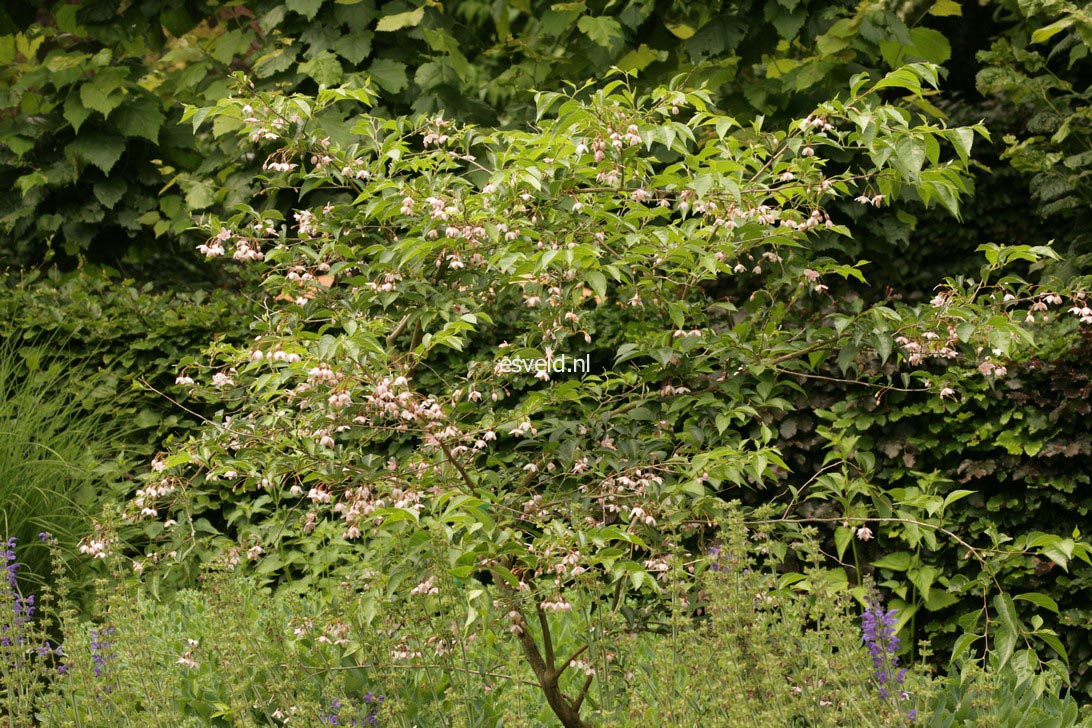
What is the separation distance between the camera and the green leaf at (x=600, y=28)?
5344mm

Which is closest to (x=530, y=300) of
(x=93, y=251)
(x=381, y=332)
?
(x=381, y=332)

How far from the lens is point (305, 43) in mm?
5672

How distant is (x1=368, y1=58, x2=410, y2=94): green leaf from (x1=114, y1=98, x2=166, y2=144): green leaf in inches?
57.1

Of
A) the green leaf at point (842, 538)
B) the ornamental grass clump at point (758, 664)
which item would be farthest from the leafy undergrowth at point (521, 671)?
the green leaf at point (842, 538)

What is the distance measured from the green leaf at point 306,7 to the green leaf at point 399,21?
327 mm

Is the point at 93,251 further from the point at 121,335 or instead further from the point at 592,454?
the point at 592,454

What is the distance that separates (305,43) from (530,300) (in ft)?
11.7

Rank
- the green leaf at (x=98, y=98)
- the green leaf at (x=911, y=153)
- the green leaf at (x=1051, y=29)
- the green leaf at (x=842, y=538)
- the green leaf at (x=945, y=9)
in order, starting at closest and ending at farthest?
the green leaf at (x=911, y=153), the green leaf at (x=842, y=538), the green leaf at (x=1051, y=29), the green leaf at (x=945, y=9), the green leaf at (x=98, y=98)

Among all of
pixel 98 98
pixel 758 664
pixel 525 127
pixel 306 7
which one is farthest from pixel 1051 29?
pixel 98 98

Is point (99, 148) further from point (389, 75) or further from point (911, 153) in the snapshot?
point (911, 153)

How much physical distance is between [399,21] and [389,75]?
0.28 m

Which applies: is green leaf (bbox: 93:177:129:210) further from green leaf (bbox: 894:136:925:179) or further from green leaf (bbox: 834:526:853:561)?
green leaf (bbox: 894:136:925:179)

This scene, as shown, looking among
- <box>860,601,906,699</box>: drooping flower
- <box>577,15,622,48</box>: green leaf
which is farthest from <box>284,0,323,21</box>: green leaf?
<box>860,601,906,699</box>: drooping flower

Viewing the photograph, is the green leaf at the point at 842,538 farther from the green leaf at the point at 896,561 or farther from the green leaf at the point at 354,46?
the green leaf at the point at 354,46
